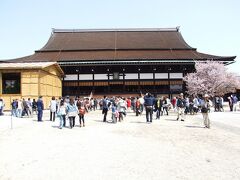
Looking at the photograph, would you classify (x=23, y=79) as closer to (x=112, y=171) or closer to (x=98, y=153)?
(x=98, y=153)

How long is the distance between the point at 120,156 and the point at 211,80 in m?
33.9

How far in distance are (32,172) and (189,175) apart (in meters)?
3.43

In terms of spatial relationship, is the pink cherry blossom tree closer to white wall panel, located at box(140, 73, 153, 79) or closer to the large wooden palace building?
the large wooden palace building

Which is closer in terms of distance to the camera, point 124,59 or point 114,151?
point 114,151

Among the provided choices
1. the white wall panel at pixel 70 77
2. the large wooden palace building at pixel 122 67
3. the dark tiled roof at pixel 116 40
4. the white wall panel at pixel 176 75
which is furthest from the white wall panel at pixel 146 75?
the white wall panel at pixel 70 77

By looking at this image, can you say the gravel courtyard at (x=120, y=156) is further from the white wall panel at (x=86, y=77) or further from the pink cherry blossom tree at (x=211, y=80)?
the pink cherry blossom tree at (x=211, y=80)

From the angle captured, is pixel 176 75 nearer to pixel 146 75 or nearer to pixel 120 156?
pixel 146 75

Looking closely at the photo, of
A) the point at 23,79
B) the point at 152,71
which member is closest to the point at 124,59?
the point at 152,71

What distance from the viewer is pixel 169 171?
23.4ft

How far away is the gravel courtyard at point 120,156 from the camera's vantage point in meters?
6.94

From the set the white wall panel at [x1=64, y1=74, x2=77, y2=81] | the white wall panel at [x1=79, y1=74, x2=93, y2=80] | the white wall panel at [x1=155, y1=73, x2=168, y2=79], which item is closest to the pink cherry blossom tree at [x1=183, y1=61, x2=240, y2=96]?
the white wall panel at [x1=155, y1=73, x2=168, y2=79]

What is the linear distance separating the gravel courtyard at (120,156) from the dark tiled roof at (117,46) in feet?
85.8

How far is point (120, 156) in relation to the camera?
8.78 metres

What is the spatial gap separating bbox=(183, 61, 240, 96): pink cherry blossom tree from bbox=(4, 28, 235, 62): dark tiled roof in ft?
3.68
